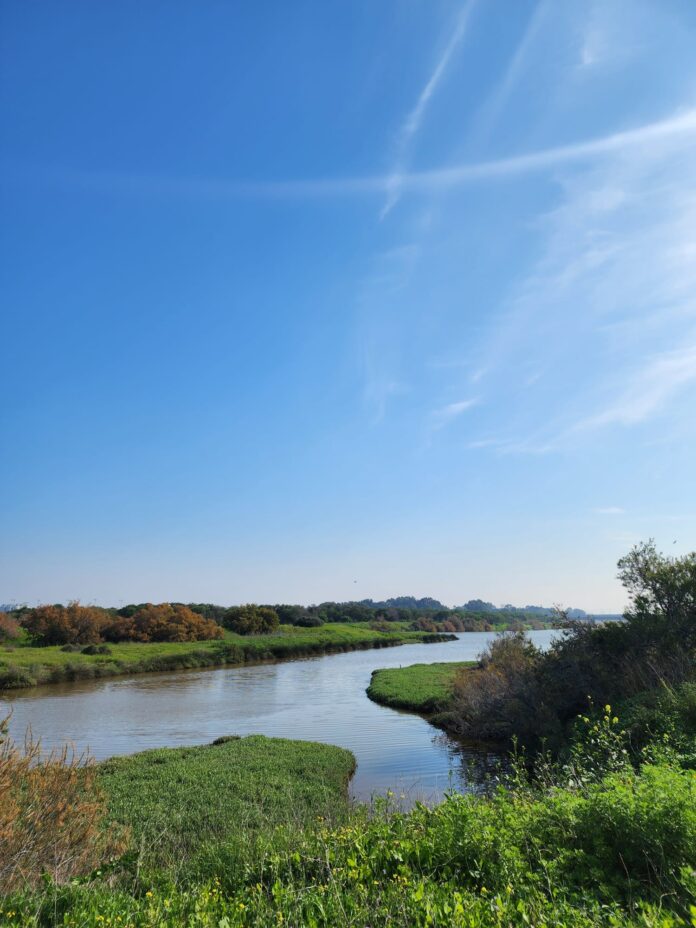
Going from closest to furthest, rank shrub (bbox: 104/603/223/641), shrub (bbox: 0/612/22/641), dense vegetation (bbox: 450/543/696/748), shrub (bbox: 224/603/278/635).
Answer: dense vegetation (bbox: 450/543/696/748), shrub (bbox: 0/612/22/641), shrub (bbox: 104/603/223/641), shrub (bbox: 224/603/278/635)

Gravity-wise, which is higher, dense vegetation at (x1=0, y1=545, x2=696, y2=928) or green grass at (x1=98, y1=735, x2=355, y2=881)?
dense vegetation at (x1=0, y1=545, x2=696, y2=928)

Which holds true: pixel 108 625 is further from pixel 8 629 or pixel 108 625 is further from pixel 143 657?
pixel 143 657

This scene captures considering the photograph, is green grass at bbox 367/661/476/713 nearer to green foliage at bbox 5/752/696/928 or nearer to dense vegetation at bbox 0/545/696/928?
dense vegetation at bbox 0/545/696/928

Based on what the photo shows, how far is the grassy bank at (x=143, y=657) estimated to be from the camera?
Answer: 43344 millimetres

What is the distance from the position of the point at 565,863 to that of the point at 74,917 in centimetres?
519

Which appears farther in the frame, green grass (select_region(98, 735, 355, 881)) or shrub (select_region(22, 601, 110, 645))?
shrub (select_region(22, 601, 110, 645))

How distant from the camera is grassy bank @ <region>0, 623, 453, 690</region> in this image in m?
43.3

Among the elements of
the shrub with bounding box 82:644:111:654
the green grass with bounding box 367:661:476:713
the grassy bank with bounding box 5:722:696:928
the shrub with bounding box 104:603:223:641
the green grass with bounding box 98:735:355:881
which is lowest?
the green grass with bounding box 367:661:476:713

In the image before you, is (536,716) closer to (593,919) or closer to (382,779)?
(382,779)

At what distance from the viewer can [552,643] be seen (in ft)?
77.0

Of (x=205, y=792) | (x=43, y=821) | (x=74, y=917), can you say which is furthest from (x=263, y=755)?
(x=74, y=917)

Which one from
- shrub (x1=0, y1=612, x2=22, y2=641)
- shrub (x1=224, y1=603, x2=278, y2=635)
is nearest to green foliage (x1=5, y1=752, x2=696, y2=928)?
shrub (x1=0, y1=612, x2=22, y2=641)

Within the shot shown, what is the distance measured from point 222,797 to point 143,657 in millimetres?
46522

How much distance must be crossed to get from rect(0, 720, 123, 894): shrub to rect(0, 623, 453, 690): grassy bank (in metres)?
39.5
